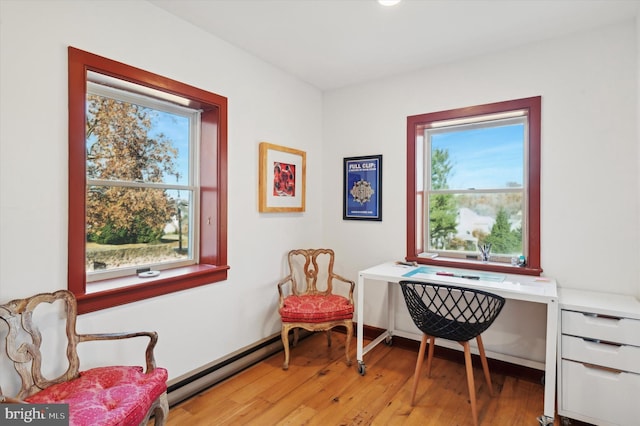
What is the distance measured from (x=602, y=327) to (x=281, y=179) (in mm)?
2498

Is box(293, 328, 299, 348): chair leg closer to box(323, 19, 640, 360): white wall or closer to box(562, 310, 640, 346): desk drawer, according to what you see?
box(323, 19, 640, 360): white wall

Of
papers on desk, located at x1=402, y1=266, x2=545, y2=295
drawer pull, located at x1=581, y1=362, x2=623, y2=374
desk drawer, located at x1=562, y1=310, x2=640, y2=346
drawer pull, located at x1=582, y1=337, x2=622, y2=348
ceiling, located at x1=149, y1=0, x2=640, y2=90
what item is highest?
ceiling, located at x1=149, y1=0, x2=640, y2=90

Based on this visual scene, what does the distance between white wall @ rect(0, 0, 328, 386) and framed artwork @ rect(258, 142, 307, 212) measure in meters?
0.08

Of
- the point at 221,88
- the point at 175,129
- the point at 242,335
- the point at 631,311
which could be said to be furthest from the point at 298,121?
the point at 631,311

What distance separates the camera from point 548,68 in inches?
99.4

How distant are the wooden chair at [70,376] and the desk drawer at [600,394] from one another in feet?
7.50

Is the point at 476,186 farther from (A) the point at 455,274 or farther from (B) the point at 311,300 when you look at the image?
(B) the point at 311,300

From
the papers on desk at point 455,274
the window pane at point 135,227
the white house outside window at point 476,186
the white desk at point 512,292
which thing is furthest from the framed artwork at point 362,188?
the window pane at point 135,227

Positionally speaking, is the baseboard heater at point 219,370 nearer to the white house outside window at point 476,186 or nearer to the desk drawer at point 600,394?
the white house outside window at point 476,186

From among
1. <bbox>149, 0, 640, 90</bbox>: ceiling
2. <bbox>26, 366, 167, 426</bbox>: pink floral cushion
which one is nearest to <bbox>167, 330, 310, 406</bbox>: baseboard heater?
<bbox>26, 366, 167, 426</bbox>: pink floral cushion

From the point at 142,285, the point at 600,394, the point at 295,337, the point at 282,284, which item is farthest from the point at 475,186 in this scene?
the point at 142,285

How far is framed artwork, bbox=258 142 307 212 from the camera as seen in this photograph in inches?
116

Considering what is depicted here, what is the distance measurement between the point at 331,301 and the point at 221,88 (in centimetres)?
195

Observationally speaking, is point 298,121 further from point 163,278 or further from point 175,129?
point 163,278
